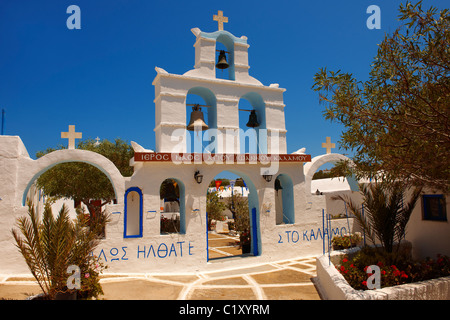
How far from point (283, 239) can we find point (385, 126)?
6574 millimetres

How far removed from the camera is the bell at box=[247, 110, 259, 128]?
12.2 meters

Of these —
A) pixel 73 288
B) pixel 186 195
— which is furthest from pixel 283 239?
pixel 73 288

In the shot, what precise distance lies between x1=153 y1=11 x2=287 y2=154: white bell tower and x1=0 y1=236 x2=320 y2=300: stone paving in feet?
13.4

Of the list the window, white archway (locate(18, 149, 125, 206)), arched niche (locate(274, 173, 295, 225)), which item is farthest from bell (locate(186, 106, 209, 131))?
the window

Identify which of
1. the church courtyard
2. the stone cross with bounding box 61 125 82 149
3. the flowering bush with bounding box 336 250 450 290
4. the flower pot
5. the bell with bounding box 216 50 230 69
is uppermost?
the bell with bounding box 216 50 230 69

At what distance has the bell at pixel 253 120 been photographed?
12203mm

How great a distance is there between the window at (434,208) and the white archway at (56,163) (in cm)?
1003

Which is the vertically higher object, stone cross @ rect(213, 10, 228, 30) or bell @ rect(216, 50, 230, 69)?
stone cross @ rect(213, 10, 228, 30)

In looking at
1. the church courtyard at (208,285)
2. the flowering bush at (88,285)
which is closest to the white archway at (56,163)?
the church courtyard at (208,285)

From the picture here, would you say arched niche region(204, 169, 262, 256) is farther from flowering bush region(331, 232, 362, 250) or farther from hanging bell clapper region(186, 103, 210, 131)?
flowering bush region(331, 232, 362, 250)

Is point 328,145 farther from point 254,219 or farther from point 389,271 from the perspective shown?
point 389,271

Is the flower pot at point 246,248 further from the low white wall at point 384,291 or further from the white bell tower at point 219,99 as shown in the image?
the low white wall at point 384,291

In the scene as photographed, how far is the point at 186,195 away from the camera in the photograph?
1046 centimetres

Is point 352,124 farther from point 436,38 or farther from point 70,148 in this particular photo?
point 70,148
